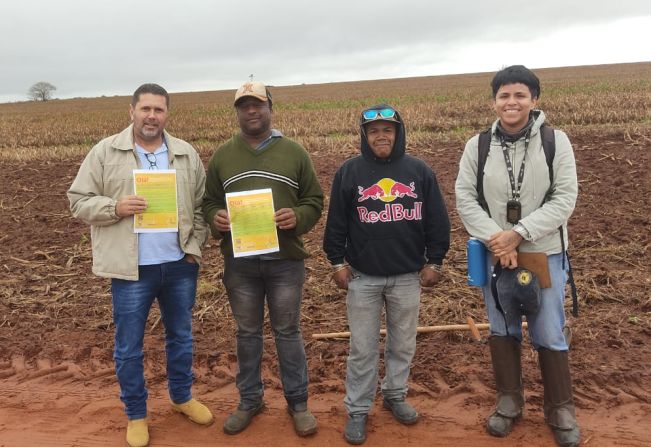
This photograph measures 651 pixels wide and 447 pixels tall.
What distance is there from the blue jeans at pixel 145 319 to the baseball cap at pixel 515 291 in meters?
2.00

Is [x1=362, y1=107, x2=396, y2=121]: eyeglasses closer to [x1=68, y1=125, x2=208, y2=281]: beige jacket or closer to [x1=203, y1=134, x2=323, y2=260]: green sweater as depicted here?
[x1=203, y1=134, x2=323, y2=260]: green sweater

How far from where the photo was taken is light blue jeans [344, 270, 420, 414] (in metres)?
3.65

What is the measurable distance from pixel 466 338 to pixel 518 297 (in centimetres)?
175

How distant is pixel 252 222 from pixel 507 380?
6.47 feet

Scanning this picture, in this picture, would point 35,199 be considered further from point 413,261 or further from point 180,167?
point 413,261

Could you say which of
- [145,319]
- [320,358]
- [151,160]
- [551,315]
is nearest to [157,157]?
[151,160]

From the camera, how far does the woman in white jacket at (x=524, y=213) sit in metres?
3.36

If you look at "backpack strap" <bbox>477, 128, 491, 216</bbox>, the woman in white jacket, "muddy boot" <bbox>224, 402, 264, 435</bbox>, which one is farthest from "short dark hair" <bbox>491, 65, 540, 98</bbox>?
"muddy boot" <bbox>224, 402, 264, 435</bbox>

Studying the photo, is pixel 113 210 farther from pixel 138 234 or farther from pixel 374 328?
pixel 374 328

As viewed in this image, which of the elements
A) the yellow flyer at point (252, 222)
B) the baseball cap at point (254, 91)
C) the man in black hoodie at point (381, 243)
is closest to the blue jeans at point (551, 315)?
the man in black hoodie at point (381, 243)

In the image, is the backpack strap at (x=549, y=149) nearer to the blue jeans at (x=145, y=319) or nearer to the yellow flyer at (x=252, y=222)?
the yellow flyer at (x=252, y=222)

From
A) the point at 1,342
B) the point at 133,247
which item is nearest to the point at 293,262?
the point at 133,247

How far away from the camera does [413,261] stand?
3.62 m

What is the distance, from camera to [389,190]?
354cm
